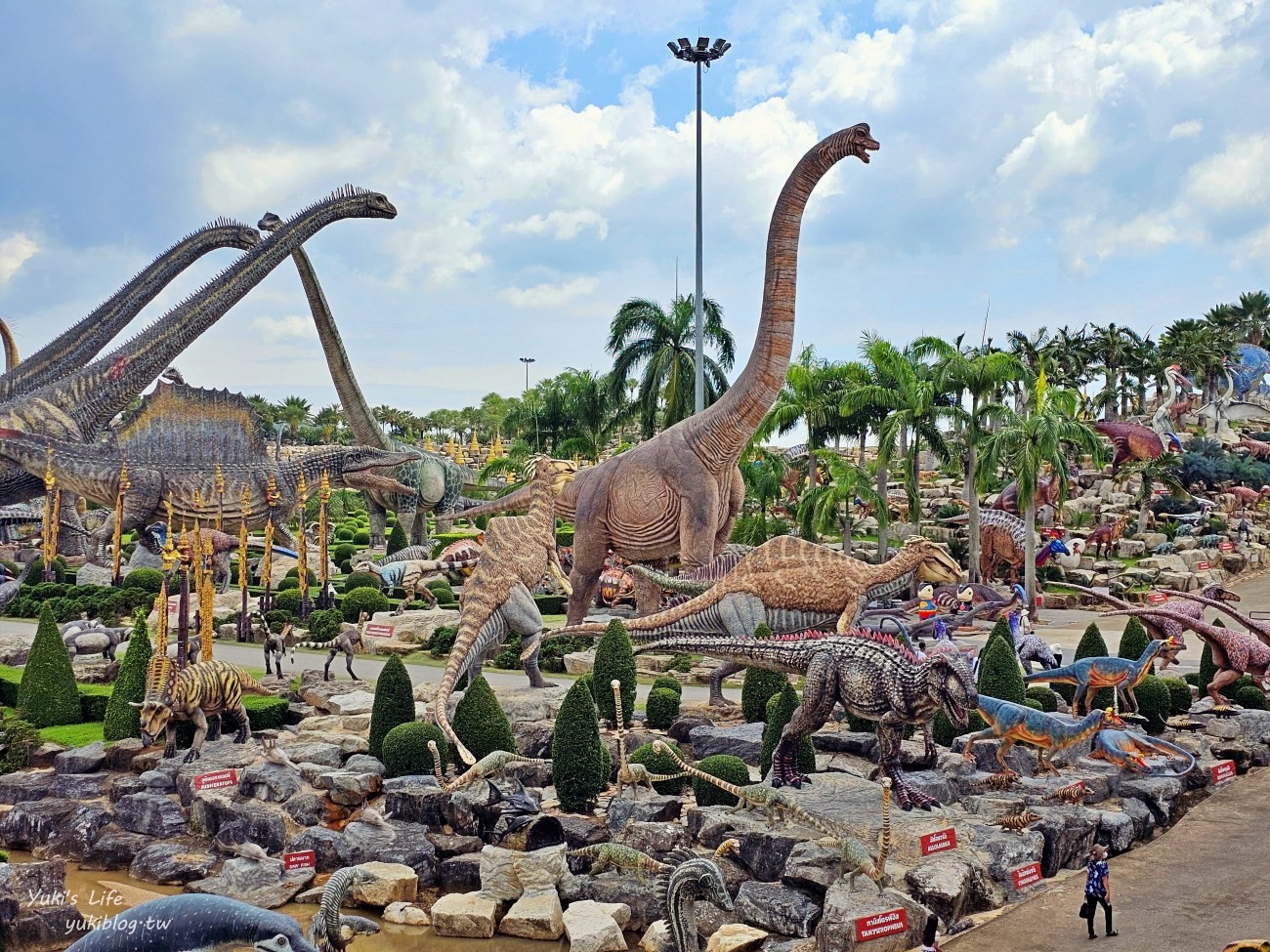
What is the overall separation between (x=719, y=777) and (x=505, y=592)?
178 inches

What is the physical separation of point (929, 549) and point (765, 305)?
15.9 ft

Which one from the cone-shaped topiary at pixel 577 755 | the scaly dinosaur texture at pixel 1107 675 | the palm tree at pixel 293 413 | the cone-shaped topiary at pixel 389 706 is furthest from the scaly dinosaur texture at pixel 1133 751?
the palm tree at pixel 293 413

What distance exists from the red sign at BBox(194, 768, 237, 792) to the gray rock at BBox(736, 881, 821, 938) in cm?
550

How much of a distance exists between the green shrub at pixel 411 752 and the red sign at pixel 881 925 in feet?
16.9

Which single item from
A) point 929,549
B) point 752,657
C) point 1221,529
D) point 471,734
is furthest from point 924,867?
point 1221,529

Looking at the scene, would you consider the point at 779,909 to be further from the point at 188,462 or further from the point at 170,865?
the point at 188,462

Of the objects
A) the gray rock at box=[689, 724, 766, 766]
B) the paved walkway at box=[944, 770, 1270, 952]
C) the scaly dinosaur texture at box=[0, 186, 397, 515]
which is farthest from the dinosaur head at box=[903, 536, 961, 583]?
the scaly dinosaur texture at box=[0, 186, 397, 515]

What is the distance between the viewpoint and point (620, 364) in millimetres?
32938

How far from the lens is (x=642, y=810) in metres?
10.9

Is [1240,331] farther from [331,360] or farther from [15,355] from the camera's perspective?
[15,355]

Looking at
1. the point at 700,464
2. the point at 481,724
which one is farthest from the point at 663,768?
the point at 700,464

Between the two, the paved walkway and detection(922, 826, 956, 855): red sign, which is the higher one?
detection(922, 826, 956, 855): red sign

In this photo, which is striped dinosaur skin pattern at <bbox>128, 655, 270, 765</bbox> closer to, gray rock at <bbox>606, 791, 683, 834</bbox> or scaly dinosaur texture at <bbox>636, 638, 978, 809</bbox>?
gray rock at <bbox>606, 791, 683, 834</bbox>

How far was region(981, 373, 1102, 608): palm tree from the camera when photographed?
77.5 ft
